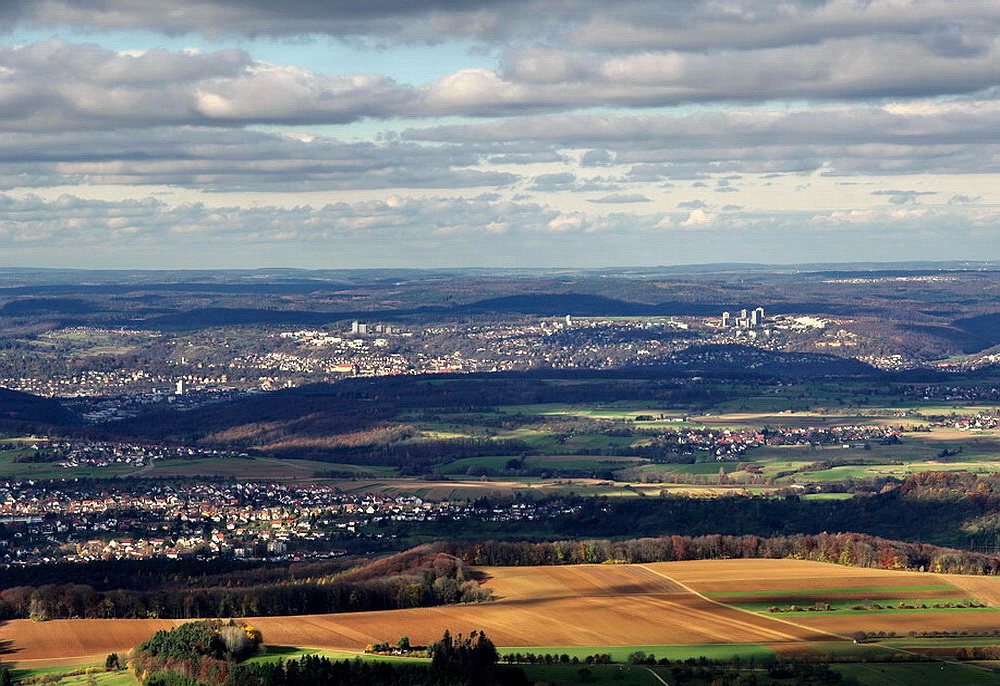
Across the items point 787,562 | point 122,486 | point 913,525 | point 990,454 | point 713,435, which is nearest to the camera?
point 787,562

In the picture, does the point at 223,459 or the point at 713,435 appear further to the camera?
the point at 713,435

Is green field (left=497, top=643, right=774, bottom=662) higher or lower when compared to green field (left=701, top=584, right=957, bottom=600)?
higher

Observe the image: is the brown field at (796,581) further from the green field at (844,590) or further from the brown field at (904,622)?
the brown field at (904,622)

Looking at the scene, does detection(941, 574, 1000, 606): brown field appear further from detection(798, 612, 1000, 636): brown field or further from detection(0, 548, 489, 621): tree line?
detection(0, 548, 489, 621): tree line

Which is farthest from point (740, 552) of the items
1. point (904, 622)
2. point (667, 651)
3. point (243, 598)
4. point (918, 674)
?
point (918, 674)

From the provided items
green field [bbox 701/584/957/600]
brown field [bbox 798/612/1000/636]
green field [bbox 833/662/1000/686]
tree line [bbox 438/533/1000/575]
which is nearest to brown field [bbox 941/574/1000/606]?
green field [bbox 701/584/957/600]

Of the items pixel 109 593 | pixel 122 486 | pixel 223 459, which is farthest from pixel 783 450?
pixel 109 593

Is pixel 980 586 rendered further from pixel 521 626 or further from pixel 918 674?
pixel 521 626

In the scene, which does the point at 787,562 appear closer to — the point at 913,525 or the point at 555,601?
the point at 555,601

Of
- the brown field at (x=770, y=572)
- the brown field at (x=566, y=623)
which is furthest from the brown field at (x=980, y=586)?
the brown field at (x=770, y=572)
